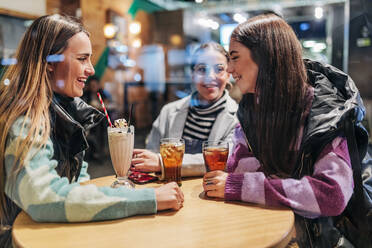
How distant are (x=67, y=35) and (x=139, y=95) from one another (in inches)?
163

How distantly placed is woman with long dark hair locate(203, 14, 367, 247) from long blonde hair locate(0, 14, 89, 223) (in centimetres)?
58

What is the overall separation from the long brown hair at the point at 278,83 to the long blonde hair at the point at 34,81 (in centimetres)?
65

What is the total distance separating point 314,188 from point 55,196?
747 millimetres

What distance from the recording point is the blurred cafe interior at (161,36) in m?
1.60

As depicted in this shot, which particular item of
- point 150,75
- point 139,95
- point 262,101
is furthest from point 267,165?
point 150,75

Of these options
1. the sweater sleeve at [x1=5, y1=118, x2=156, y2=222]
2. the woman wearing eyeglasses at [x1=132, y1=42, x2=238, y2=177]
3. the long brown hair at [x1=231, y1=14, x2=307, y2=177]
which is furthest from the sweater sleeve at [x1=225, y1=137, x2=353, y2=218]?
the woman wearing eyeglasses at [x1=132, y1=42, x2=238, y2=177]

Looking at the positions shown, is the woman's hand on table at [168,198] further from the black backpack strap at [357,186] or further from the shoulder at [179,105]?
the shoulder at [179,105]

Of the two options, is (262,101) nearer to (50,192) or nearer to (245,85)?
(245,85)

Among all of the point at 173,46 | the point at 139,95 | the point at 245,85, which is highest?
the point at 173,46

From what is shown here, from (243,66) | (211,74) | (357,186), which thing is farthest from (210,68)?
(357,186)

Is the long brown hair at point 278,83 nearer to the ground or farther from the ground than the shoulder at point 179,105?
farther from the ground

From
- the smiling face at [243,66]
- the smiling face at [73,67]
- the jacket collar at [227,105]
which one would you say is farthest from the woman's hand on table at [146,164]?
the jacket collar at [227,105]

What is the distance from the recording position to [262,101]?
1.21 metres

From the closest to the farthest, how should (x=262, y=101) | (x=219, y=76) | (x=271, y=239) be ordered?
(x=271, y=239)
(x=262, y=101)
(x=219, y=76)
